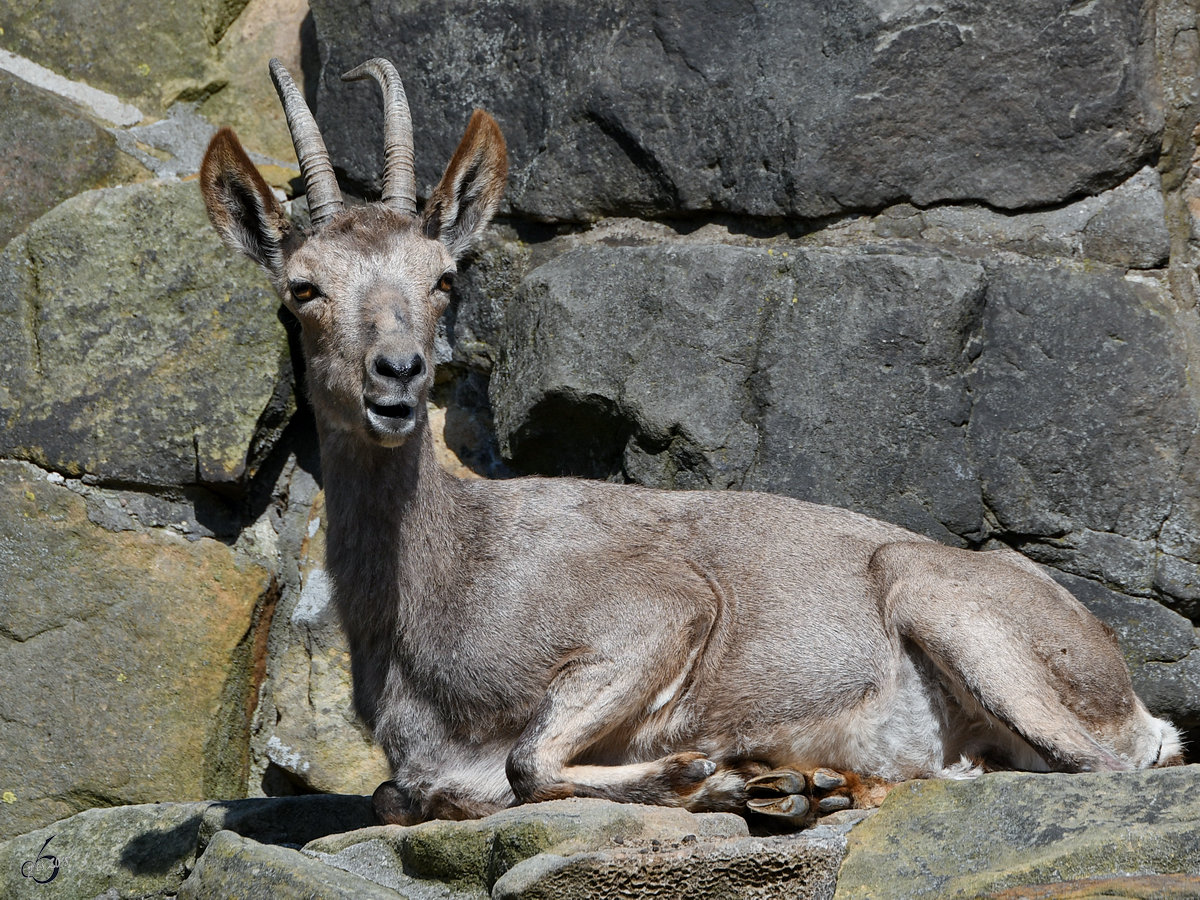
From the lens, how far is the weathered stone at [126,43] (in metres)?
9.11

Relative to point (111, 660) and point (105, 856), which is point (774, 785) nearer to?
point (105, 856)

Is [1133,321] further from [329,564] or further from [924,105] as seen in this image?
[329,564]

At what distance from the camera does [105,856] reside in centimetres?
657

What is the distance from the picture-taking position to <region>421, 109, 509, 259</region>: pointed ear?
A: 267 inches

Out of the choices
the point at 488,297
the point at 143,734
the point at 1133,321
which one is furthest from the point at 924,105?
the point at 143,734

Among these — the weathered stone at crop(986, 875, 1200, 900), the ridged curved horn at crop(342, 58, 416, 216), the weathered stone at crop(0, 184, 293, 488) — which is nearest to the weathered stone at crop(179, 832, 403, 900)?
the weathered stone at crop(986, 875, 1200, 900)

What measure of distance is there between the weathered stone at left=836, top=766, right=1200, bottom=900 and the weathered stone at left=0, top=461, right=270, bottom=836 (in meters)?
4.35

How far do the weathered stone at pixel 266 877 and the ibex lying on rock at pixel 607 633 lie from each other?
1075 millimetres

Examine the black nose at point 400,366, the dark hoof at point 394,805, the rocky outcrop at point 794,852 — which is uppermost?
the black nose at point 400,366

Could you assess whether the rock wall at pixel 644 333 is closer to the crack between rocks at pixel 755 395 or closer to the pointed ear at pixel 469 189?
the crack between rocks at pixel 755 395

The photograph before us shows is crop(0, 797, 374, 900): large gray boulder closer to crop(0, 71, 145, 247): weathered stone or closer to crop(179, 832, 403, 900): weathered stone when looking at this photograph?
crop(179, 832, 403, 900): weathered stone

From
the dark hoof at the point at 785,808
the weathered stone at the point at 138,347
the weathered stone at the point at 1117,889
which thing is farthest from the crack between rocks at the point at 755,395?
the weathered stone at the point at 1117,889

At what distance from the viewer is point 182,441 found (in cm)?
816

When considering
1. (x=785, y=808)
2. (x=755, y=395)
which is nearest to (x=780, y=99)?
(x=755, y=395)
